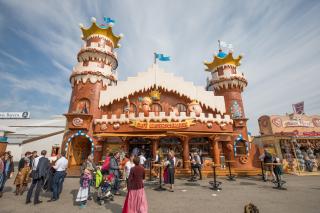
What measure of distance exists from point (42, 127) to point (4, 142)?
61.5 ft

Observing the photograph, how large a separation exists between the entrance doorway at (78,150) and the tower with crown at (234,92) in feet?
50.0

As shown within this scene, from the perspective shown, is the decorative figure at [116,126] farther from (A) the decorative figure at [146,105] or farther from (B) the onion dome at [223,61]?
(B) the onion dome at [223,61]

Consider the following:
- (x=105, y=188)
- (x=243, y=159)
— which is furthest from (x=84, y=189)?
(x=243, y=159)

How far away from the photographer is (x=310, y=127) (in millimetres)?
22375

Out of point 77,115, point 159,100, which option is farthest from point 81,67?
point 159,100

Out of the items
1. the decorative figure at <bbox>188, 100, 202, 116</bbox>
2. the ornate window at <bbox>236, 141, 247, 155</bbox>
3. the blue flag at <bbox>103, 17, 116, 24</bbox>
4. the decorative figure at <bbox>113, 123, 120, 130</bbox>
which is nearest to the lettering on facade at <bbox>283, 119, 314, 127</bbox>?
the ornate window at <bbox>236, 141, 247, 155</bbox>

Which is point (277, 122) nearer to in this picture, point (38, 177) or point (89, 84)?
point (89, 84)

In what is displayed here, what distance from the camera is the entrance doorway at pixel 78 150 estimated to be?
53.0ft

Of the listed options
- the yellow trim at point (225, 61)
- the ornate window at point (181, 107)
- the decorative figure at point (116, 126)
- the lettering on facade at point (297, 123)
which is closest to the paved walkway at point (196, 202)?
the decorative figure at point (116, 126)

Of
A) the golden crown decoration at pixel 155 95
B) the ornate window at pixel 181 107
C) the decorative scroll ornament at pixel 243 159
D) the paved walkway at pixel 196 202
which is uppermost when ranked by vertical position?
the golden crown decoration at pixel 155 95

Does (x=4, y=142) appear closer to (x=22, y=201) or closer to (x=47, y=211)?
(x=22, y=201)

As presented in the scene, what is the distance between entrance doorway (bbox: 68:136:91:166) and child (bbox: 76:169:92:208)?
10805mm

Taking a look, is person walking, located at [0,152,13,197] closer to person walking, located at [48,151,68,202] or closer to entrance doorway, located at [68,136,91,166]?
person walking, located at [48,151,68,202]

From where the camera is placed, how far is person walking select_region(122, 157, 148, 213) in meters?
4.84
